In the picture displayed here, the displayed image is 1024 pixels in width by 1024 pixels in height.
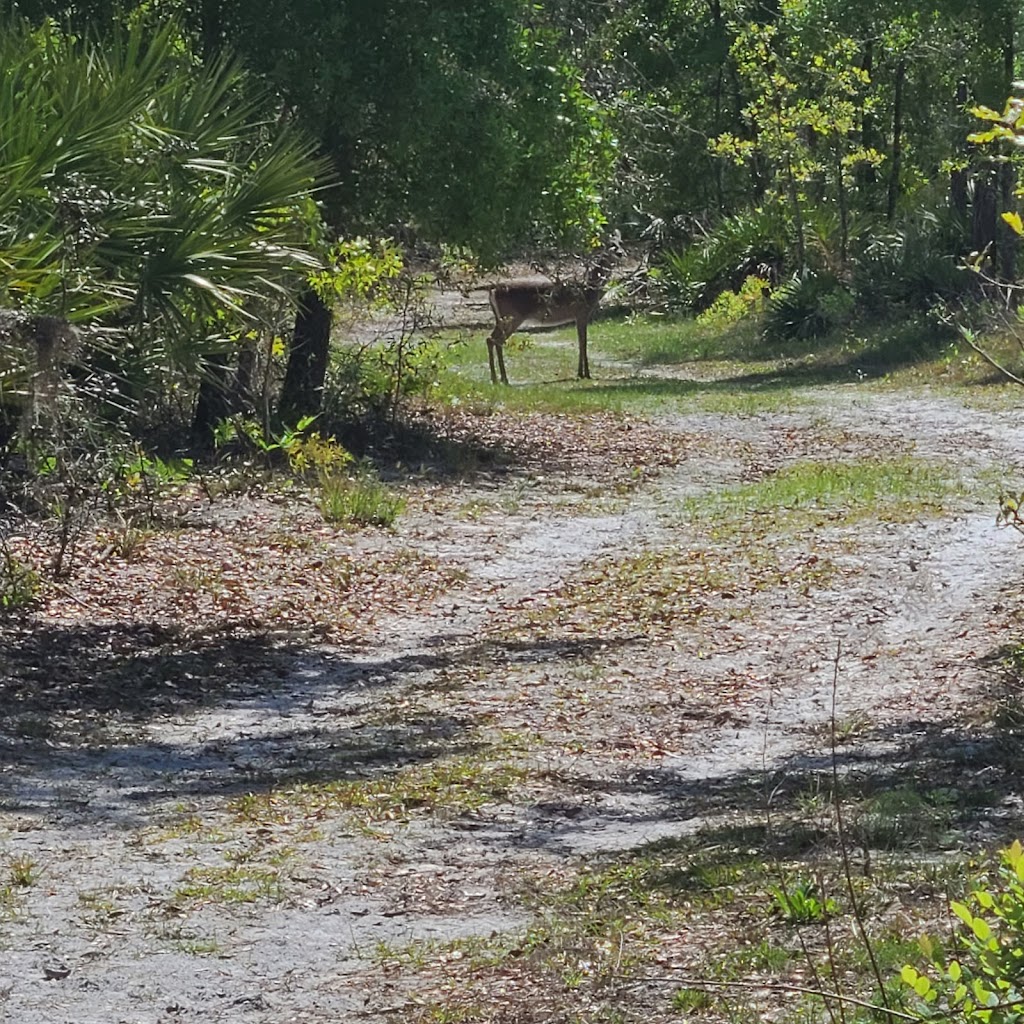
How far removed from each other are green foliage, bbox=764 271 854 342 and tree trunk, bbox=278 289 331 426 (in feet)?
41.2

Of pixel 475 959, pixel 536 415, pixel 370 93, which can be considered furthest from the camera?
pixel 536 415

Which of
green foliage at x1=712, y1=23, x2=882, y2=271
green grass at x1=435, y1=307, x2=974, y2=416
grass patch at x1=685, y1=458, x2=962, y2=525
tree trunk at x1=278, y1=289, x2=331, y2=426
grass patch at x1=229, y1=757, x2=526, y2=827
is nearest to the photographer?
grass patch at x1=229, y1=757, x2=526, y2=827

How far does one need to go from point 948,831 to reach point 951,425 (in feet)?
47.5

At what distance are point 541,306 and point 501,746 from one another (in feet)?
63.8

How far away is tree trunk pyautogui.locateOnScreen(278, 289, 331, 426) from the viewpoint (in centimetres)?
1906

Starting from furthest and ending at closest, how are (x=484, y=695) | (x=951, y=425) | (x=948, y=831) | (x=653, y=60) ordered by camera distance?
(x=653, y=60) < (x=951, y=425) < (x=484, y=695) < (x=948, y=831)

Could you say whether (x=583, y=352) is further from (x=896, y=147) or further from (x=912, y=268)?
(x=896, y=147)

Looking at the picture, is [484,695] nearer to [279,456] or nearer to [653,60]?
[279,456]

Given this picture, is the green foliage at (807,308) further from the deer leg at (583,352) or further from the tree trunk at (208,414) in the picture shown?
the tree trunk at (208,414)

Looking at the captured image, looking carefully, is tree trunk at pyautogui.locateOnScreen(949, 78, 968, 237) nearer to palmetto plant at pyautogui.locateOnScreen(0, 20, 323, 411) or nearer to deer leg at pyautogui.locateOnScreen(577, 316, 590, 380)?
deer leg at pyautogui.locateOnScreen(577, 316, 590, 380)

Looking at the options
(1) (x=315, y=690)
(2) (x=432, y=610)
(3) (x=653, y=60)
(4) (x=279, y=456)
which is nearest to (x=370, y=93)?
(4) (x=279, y=456)

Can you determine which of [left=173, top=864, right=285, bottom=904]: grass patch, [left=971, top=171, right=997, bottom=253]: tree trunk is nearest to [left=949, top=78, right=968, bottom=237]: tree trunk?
[left=971, top=171, right=997, bottom=253]: tree trunk

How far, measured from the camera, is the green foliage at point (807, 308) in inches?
1176

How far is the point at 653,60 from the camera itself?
4184 centimetres
